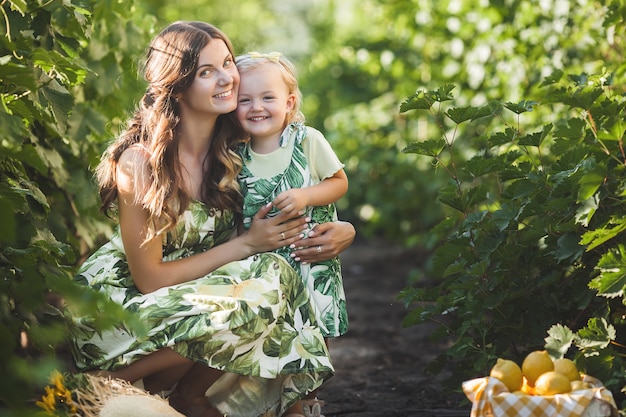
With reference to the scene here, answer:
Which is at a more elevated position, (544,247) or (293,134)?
(293,134)

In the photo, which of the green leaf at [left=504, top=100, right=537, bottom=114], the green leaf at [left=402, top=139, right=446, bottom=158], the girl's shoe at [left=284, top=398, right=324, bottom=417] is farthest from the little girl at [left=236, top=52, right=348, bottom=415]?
the green leaf at [left=504, top=100, right=537, bottom=114]

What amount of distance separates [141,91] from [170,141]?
108 centimetres

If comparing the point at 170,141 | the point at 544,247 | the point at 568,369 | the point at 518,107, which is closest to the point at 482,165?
the point at 518,107

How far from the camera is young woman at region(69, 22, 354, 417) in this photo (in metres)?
2.75

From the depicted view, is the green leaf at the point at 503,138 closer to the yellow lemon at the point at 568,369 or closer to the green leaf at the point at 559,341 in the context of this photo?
the green leaf at the point at 559,341

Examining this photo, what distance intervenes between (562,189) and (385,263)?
14.7ft

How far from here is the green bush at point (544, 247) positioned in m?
2.45

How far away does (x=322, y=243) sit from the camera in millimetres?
3098

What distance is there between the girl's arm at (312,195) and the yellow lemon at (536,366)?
97 cm

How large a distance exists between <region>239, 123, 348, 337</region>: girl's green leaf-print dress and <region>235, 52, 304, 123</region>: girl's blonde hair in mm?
106

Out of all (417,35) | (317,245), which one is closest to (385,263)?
(417,35)

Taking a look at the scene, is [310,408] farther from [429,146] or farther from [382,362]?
[382,362]

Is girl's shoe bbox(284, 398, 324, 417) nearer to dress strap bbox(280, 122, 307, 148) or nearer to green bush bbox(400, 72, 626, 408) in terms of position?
green bush bbox(400, 72, 626, 408)

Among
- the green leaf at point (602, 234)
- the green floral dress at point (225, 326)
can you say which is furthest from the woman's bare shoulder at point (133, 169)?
the green leaf at point (602, 234)
